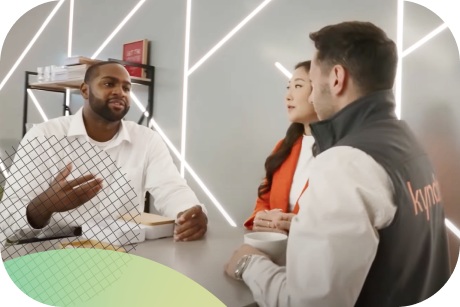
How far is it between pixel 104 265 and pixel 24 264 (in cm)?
14

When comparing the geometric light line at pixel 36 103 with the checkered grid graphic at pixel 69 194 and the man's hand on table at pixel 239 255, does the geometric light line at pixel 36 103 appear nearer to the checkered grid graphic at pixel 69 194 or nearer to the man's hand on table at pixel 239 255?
the checkered grid graphic at pixel 69 194

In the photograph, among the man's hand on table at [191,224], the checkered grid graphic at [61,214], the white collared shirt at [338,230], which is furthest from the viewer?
the man's hand on table at [191,224]

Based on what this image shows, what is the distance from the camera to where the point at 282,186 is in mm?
704

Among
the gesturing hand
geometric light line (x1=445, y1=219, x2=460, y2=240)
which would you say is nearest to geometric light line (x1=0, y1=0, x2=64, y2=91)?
the gesturing hand

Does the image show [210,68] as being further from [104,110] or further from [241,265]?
[241,265]

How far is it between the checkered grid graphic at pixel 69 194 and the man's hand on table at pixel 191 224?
0.10m

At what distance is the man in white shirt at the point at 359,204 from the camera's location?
58 centimetres

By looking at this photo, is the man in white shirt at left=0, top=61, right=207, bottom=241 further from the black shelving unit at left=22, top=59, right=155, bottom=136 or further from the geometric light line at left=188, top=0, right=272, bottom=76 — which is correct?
the geometric light line at left=188, top=0, right=272, bottom=76

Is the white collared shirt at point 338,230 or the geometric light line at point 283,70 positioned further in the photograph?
the geometric light line at point 283,70

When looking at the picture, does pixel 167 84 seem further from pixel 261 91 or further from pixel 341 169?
pixel 341 169

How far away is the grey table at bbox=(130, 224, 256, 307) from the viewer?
65 centimetres

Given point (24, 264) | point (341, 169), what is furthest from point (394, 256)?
point (24, 264)

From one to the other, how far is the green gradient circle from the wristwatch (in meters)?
0.06

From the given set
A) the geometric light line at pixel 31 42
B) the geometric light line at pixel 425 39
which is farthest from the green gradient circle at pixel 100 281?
the geometric light line at pixel 425 39
